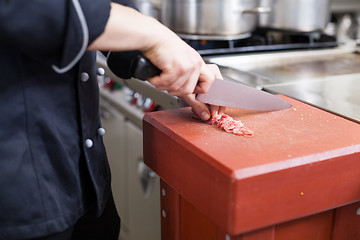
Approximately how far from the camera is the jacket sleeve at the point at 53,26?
1.61 feet

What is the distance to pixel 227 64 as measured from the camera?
124 centimetres

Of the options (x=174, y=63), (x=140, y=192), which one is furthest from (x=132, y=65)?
(x=140, y=192)

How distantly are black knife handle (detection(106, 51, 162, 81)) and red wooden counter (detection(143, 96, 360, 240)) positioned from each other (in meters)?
0.10

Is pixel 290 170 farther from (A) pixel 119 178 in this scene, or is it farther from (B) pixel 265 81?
(A) pixel 119 178

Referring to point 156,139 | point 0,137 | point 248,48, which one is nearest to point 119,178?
point 248,48

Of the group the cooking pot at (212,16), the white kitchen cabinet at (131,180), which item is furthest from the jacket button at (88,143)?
the cooking pot at (212,16)

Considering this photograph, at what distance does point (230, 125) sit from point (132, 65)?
7.2 inches

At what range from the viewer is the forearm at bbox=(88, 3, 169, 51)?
1.82ft

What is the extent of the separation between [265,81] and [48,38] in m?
0.63

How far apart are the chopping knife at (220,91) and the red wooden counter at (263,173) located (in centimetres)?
2

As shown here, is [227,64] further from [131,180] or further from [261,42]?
[131,180]

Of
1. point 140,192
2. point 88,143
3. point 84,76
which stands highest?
point 84,76

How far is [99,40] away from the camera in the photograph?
55 centimetres

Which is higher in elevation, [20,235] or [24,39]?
[24,39]
